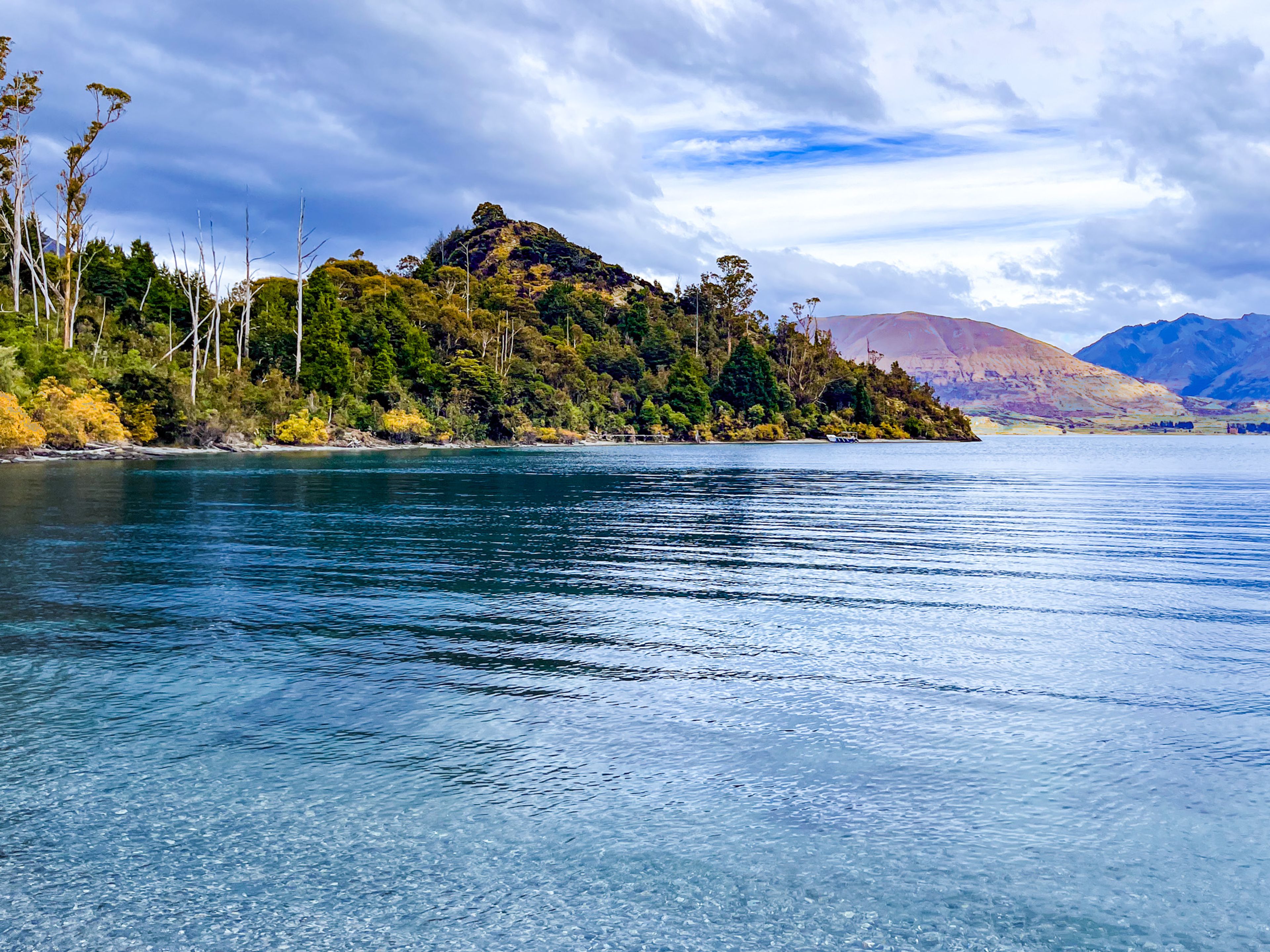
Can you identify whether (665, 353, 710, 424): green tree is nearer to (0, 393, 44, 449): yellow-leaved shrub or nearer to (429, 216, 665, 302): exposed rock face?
(429, 216, 665, 302): exposed rock face

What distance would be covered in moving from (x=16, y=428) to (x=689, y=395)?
101 meters

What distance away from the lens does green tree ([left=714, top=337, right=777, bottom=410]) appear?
14912cm

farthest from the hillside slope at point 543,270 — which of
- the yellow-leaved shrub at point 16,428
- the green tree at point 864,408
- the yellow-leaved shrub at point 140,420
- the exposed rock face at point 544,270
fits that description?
the yellow-leaved shrub at point 16,428

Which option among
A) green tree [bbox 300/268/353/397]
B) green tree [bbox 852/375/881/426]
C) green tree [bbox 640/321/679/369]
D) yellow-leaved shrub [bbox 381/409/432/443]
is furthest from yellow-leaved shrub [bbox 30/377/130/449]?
green tree [bbox 852/375/881/426]

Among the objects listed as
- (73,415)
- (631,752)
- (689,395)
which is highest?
(689,395)

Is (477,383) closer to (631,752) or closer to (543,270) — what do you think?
(543,270)

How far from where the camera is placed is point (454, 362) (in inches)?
4397

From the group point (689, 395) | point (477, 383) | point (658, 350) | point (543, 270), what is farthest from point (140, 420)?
point (543, 270)

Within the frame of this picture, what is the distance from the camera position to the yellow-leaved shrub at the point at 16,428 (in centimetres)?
4856

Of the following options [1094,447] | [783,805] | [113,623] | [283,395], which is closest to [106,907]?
[783,805]

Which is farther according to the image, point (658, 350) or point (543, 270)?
point (543, 270)

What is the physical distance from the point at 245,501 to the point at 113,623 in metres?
19.3

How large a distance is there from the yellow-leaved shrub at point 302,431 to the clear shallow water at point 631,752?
67185mm

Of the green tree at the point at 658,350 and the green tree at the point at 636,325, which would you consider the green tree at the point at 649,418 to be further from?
the green tree at the point at 636,325
